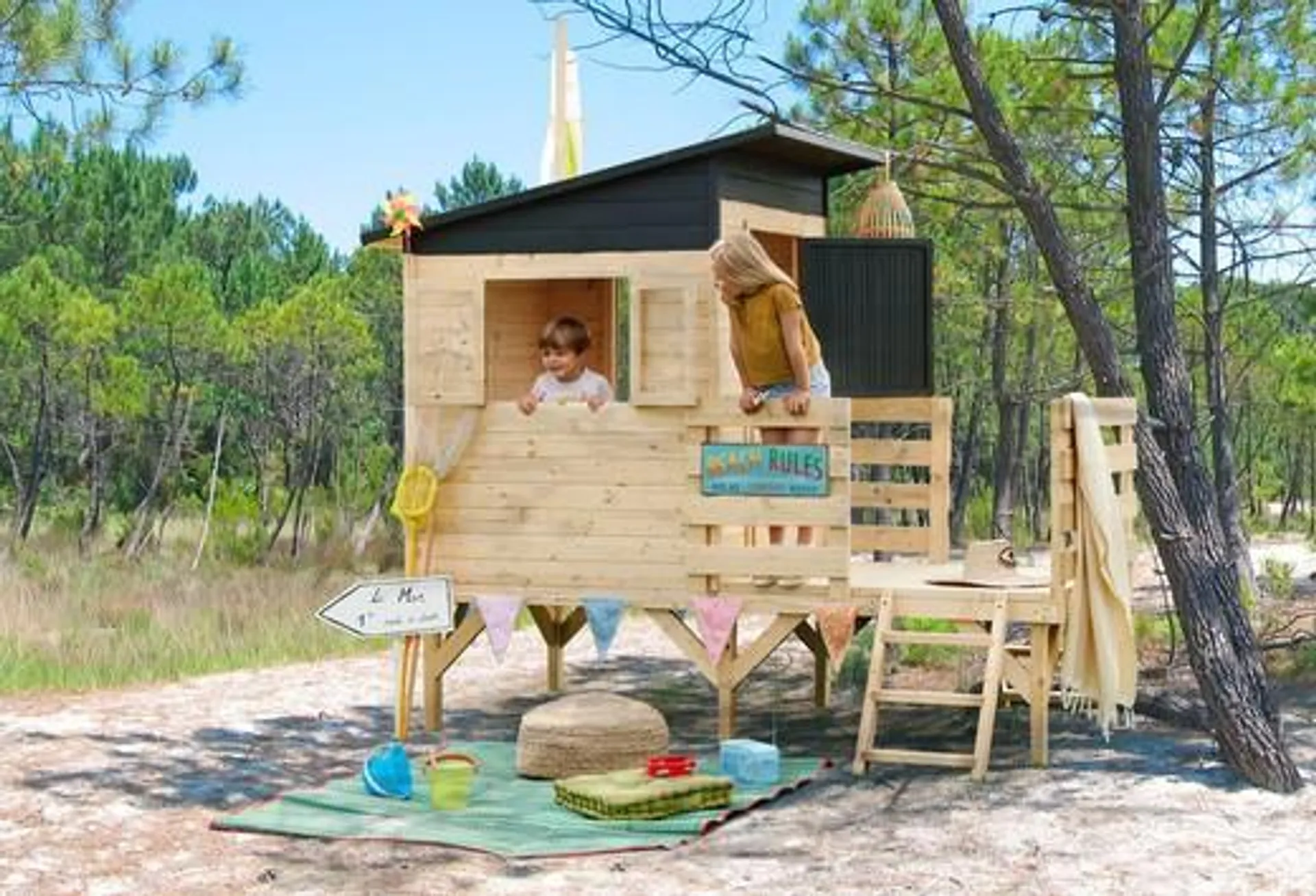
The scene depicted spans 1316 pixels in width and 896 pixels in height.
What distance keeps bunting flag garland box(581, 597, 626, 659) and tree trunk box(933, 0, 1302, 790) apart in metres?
2.67

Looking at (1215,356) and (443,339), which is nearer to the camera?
(443,339)

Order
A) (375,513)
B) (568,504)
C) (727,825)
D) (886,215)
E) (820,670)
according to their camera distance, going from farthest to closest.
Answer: (375,513) → (820,670) → (886,215) → (568,504) → (727,825)

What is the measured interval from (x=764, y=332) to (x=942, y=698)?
201 cm

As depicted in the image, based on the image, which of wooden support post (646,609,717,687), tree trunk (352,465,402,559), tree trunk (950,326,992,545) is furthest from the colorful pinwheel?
tree trunk (950,326,992,545)

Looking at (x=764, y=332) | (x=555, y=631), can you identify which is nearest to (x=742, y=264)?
(x=764, y=332)


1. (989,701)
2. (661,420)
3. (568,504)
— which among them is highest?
(661,420)

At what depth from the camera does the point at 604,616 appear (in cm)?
971

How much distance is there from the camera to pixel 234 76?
614 inches

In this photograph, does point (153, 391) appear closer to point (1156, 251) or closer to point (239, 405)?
point (239, 405)

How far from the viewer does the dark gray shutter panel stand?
10.4 m

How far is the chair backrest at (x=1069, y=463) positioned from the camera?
8.79m

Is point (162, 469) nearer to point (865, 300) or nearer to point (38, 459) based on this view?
point (38, 459)

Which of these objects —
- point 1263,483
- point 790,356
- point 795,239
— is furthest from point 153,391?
point 1263,483

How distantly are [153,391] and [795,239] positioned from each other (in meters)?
13.5
